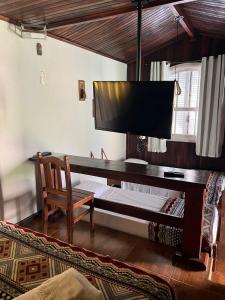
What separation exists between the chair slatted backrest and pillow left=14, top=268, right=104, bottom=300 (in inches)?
55.9

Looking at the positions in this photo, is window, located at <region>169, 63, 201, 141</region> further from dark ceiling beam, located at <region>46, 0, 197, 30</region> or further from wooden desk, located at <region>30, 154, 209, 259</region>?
wooden desk, located at <region>30, 154, 209, 259</region>

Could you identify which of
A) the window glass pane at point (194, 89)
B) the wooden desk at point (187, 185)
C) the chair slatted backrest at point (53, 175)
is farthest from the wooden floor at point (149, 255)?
the window glass pane at point (194, 89)

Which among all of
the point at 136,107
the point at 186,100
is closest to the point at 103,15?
the point at 136,107

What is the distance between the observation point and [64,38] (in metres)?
3.25

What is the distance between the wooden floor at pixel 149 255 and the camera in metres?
1.90

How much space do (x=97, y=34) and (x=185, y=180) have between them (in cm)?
252

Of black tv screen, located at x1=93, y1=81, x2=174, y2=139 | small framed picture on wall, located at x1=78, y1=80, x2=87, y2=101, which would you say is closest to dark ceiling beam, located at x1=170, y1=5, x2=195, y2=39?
black tv screen, located at x1=93, y1=81, x2=174, y2=139

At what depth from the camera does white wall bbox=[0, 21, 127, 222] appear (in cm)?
262

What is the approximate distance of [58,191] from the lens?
8.01 feet

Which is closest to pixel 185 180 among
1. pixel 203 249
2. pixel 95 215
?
pixel 203 249

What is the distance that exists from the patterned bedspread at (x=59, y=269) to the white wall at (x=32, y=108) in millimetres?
1168

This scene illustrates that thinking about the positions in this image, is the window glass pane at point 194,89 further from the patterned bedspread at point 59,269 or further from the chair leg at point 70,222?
the patterned bedspread at point 59,269

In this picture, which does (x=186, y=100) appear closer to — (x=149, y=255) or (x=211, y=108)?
(x=211, y=108)

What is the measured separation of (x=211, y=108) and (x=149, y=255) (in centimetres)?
302
